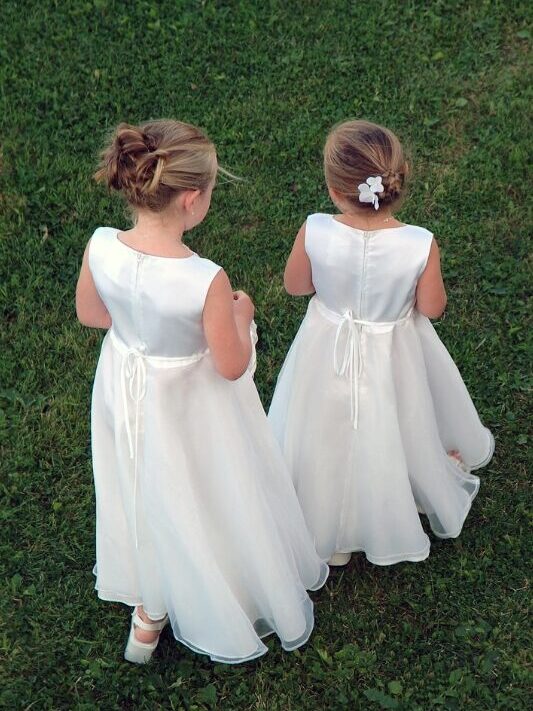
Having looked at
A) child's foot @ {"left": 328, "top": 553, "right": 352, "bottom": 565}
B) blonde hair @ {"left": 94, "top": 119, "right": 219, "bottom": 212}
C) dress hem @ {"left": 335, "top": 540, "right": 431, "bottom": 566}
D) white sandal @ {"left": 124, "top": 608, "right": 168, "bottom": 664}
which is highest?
blonde hair @ {"left": 94, "top": 119, "right": 219, "bottom": 212}

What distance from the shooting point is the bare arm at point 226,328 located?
269cm

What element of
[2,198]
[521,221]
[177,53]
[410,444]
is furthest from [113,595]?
[177,53]

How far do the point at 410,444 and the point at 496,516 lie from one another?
Result: 736 millimetres

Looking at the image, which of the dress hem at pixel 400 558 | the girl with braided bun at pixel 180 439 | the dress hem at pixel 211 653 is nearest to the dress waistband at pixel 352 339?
the girl with braided bun at pixel 180 439

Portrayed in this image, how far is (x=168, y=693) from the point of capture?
353 centimetres

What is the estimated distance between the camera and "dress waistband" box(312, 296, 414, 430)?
3.29 m

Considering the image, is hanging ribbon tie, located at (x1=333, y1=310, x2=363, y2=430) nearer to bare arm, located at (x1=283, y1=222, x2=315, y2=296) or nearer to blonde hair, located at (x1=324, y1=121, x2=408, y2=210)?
bare arm, located at (x1=283, y1=222, x2=315, y2=296)

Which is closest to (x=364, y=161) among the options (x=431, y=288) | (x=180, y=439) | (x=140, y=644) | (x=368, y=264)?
(x=368, y=264)

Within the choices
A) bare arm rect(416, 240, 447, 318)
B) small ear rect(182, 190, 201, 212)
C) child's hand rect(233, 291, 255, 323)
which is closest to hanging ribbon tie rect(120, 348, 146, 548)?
child's hand rect(233, 291, 255, 323)

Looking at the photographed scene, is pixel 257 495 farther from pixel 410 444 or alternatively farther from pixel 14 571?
pixel 14 571

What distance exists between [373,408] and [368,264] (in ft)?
2.05

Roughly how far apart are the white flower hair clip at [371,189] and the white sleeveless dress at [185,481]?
0.57 meters

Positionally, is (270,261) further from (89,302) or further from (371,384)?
(89,302)

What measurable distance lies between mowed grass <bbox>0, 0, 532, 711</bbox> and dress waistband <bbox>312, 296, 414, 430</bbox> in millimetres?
1020
